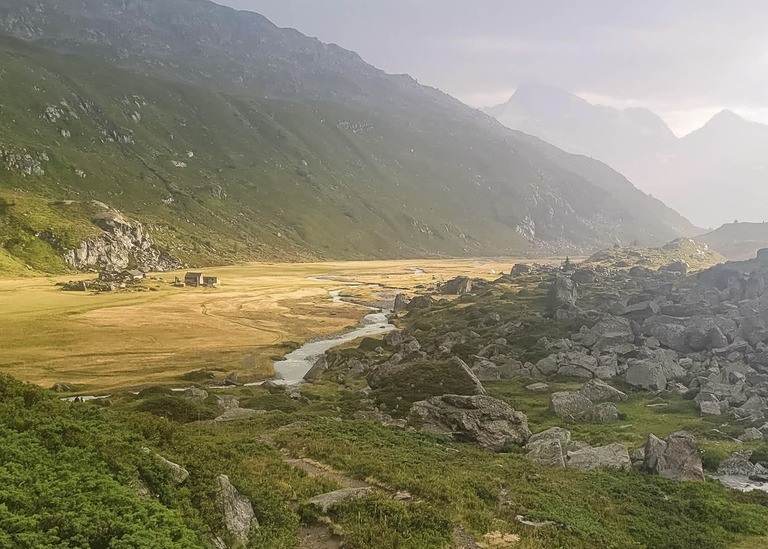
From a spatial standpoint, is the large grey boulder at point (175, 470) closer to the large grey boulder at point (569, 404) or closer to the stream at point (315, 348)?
the large grey boulder at point (569, 404)

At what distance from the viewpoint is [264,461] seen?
2722cm

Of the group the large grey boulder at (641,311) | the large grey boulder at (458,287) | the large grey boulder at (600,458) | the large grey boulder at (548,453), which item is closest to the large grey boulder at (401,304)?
Answer: the large grey boulder at (458,287)

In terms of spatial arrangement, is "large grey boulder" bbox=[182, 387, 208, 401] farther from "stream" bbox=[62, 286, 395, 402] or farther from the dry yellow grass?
the dry yellow grass

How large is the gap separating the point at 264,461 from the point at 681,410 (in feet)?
146

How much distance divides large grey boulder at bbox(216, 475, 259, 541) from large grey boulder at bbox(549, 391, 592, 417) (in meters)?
38.5

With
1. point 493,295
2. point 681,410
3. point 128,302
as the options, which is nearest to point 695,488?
point 681,410

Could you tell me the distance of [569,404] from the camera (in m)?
50.8

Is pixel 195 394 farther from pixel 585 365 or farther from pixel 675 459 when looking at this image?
pixel 585 365

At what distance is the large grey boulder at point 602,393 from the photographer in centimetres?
5516

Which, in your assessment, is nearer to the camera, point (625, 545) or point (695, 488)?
point (625, 545)

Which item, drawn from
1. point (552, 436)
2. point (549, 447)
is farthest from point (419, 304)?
point (549, 447)

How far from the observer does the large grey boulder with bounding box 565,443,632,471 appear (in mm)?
34031

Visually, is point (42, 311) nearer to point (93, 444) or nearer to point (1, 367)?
point (1, 367)

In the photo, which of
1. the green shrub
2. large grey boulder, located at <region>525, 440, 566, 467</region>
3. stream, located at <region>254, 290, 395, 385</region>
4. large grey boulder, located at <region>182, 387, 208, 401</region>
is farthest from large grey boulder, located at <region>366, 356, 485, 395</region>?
stream, located at <region>254, 290, 395, 385</region>
